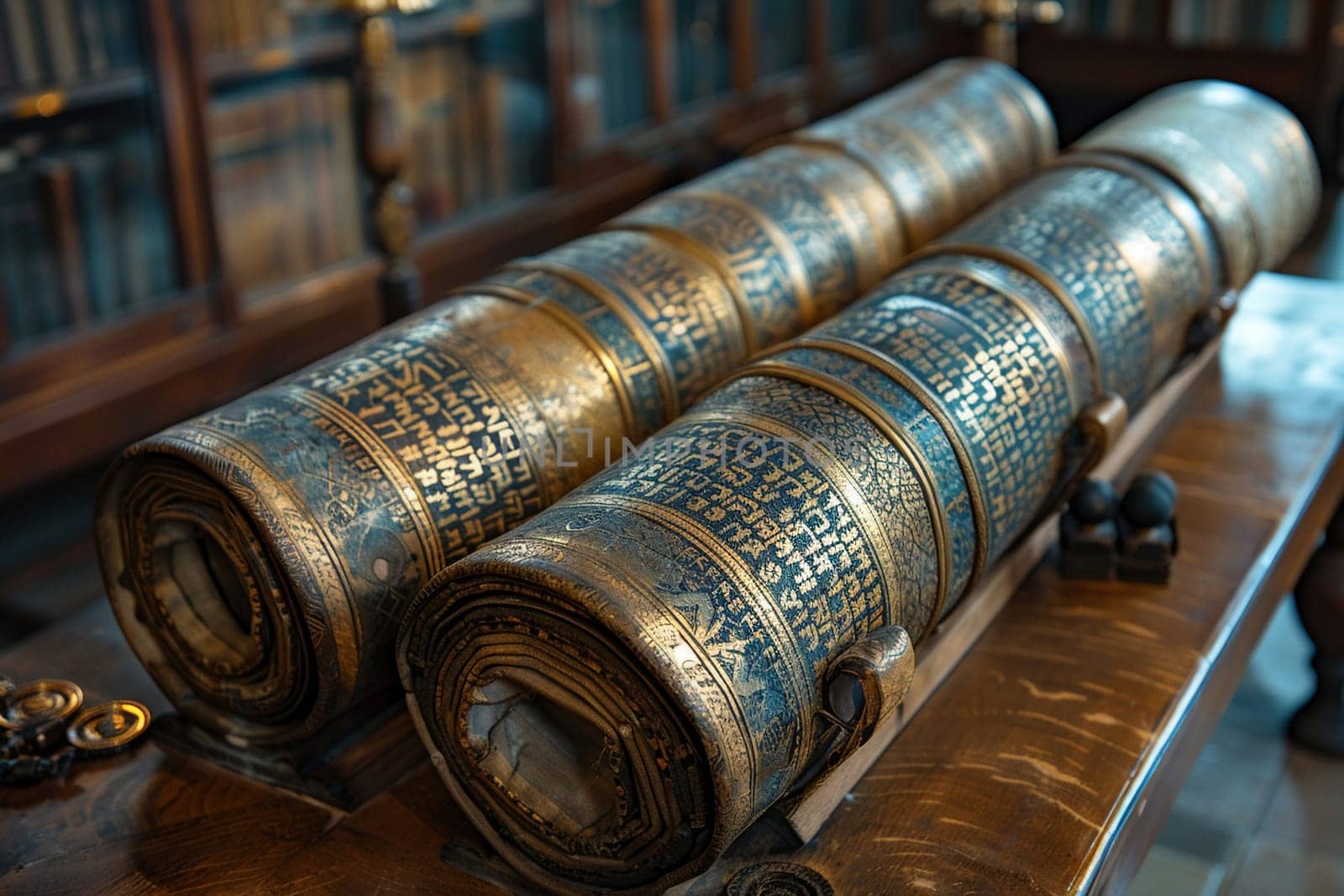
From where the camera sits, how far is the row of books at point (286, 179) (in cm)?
258

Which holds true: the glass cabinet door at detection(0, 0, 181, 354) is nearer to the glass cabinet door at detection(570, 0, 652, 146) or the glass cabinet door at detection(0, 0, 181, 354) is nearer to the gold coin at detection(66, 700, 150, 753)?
the gold coin at detection(66, 700, 150, 753)

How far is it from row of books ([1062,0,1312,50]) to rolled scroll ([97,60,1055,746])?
2.70 meters

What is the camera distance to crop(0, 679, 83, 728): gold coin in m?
1.43

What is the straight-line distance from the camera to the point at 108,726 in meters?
1.46

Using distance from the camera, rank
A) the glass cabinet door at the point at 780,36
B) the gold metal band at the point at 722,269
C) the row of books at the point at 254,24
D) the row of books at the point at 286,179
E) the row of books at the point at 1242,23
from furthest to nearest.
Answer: the row of books at the point at 1242,23 < the glass cabinet door at the point at 780,36 < the row of books at the point at 286,179 < the row of books at the point at 254,24 < the gold metal band at the point at 722,269

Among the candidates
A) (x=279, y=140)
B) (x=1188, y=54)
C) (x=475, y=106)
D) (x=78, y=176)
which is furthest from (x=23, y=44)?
(x=1188, y=54)

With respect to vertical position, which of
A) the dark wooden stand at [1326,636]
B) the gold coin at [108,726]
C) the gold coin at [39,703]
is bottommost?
the dark wooden stand at [1326,636]

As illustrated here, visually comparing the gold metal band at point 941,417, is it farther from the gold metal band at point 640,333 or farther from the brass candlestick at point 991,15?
the brass candlestick at point 991,15

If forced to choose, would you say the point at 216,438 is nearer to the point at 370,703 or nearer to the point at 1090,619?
the point at 370,703

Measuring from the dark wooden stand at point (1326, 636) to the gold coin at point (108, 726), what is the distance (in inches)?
67.6

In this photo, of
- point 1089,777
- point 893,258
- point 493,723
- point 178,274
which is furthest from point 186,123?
point 1089,777

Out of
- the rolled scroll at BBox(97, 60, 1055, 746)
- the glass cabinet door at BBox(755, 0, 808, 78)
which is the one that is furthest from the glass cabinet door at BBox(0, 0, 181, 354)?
the glass cabinet door at BBox(755, 0, 808, 78)

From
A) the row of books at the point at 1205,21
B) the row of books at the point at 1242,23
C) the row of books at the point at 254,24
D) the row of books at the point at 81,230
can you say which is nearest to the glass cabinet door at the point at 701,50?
the row of books at the point at 254,24

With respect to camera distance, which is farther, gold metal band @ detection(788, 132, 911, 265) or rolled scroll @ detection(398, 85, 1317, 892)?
gold metal band @ detection(788, 132, 911, 265)
